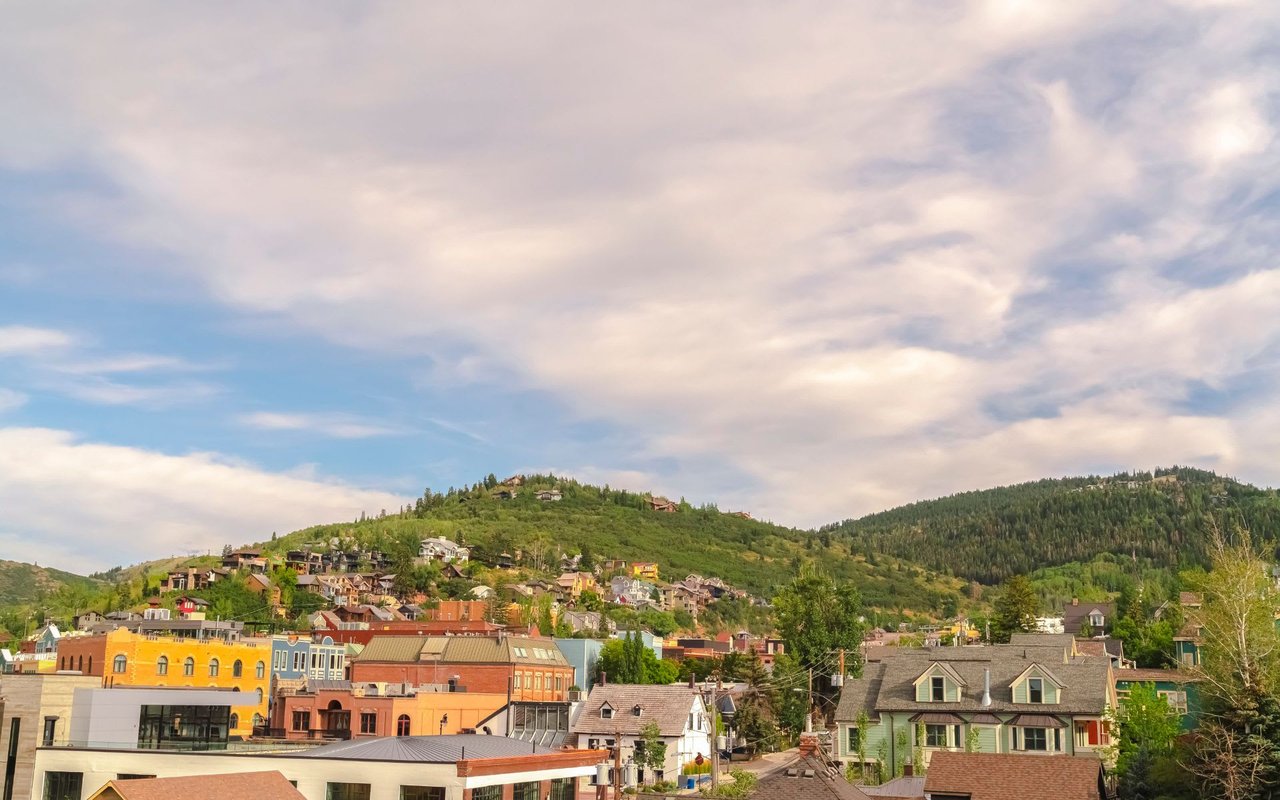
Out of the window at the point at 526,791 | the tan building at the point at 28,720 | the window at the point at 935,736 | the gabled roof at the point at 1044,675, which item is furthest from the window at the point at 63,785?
the gabled roof at the point at 1044,675

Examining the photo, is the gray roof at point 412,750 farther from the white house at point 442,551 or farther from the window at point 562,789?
the white house at point 442,551

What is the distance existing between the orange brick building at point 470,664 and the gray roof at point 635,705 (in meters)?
9.19

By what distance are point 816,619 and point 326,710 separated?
144 ft

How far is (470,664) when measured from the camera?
293 feet

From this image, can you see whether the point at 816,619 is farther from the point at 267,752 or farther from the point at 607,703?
the point at 267,752

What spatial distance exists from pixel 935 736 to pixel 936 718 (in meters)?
1.16

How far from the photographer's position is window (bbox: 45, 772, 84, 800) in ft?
165

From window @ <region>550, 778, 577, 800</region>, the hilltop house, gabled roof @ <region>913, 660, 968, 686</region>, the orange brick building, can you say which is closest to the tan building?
window @ <region>550, 778, 577, 800</region>

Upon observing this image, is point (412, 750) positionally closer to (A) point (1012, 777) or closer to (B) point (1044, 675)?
(A) point (1012, 777)

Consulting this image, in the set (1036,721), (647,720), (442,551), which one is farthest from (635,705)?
(442,551)

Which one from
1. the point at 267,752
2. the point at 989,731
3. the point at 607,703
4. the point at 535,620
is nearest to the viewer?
the point at 267,752

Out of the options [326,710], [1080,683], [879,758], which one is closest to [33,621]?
[326,710]

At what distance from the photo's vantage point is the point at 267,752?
50.2 metres

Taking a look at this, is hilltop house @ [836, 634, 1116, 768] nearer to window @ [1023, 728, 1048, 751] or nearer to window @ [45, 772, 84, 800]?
window @ [1023, 728, 1048, 751]
